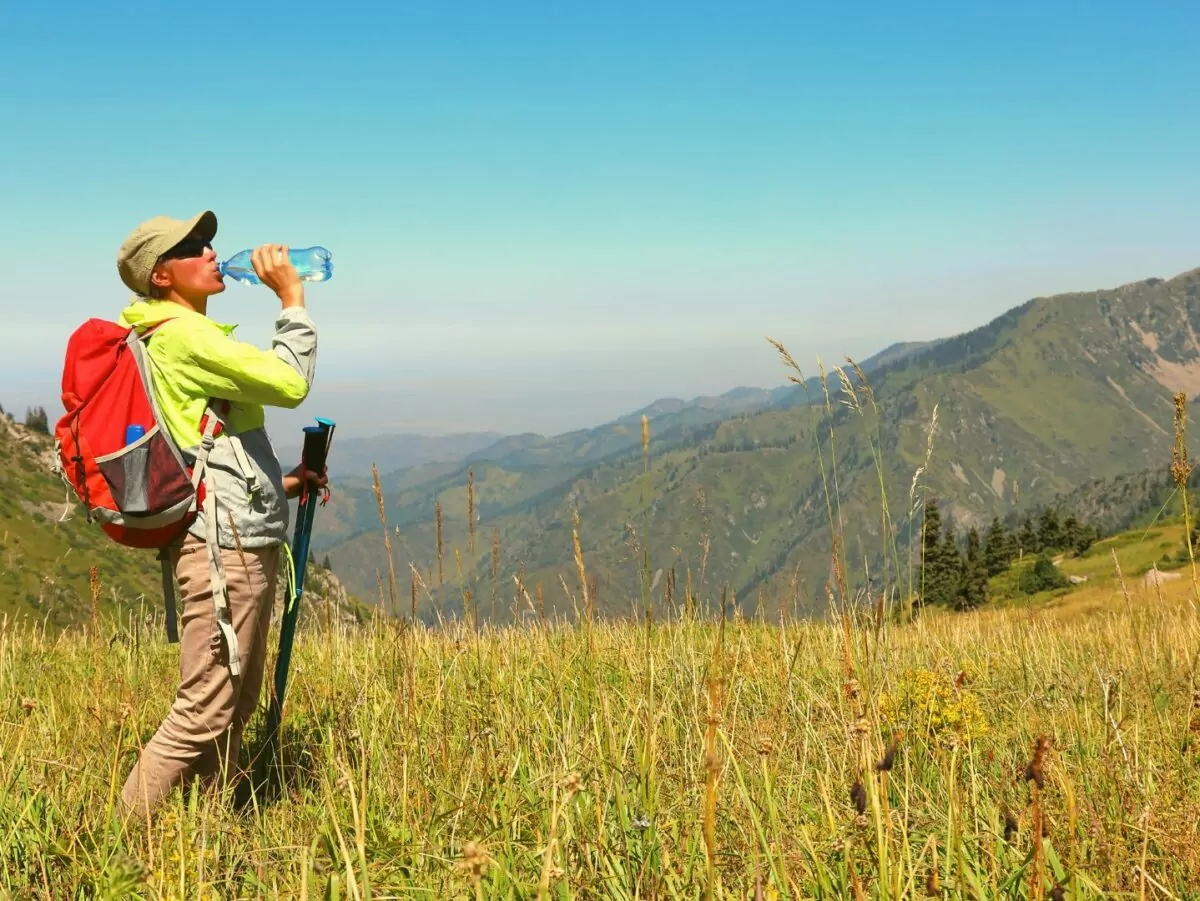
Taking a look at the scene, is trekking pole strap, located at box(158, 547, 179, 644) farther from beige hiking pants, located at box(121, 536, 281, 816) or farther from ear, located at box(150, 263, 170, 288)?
ear, located at box(150, 263, 170, 288)

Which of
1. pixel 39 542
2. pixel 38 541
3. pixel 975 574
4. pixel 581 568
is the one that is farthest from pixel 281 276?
pixel 975 574

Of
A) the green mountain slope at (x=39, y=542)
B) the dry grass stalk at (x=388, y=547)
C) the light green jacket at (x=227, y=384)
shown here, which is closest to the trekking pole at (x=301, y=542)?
the light green jacket at (x=227, y=384)


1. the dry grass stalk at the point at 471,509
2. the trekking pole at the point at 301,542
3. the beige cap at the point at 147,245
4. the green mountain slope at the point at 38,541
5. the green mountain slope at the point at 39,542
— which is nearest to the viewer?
the dry grass stalk at the point at 471,509

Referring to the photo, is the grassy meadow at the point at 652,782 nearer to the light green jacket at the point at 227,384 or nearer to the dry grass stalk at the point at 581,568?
the dry grass stalk at the point at 581,568

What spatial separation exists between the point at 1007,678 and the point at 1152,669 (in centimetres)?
91

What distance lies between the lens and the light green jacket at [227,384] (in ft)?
12.5

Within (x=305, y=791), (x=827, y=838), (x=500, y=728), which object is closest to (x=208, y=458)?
(x=305, y=791)

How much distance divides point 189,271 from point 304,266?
54 cm

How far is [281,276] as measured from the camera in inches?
166

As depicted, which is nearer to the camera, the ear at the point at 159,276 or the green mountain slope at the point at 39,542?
the ear at the point at 159,276

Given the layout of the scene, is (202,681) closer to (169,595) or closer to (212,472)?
(169,595)

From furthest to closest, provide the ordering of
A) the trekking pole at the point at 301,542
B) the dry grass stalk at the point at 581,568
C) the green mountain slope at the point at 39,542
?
the green mountain slope at the point at 39,542 → the trekking pole at the point at 301,542 → the dry grass stalk at the point at 581,568

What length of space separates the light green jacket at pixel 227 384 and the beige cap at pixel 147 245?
150 mm

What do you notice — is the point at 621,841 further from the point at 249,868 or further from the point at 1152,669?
the point at 1152,669
